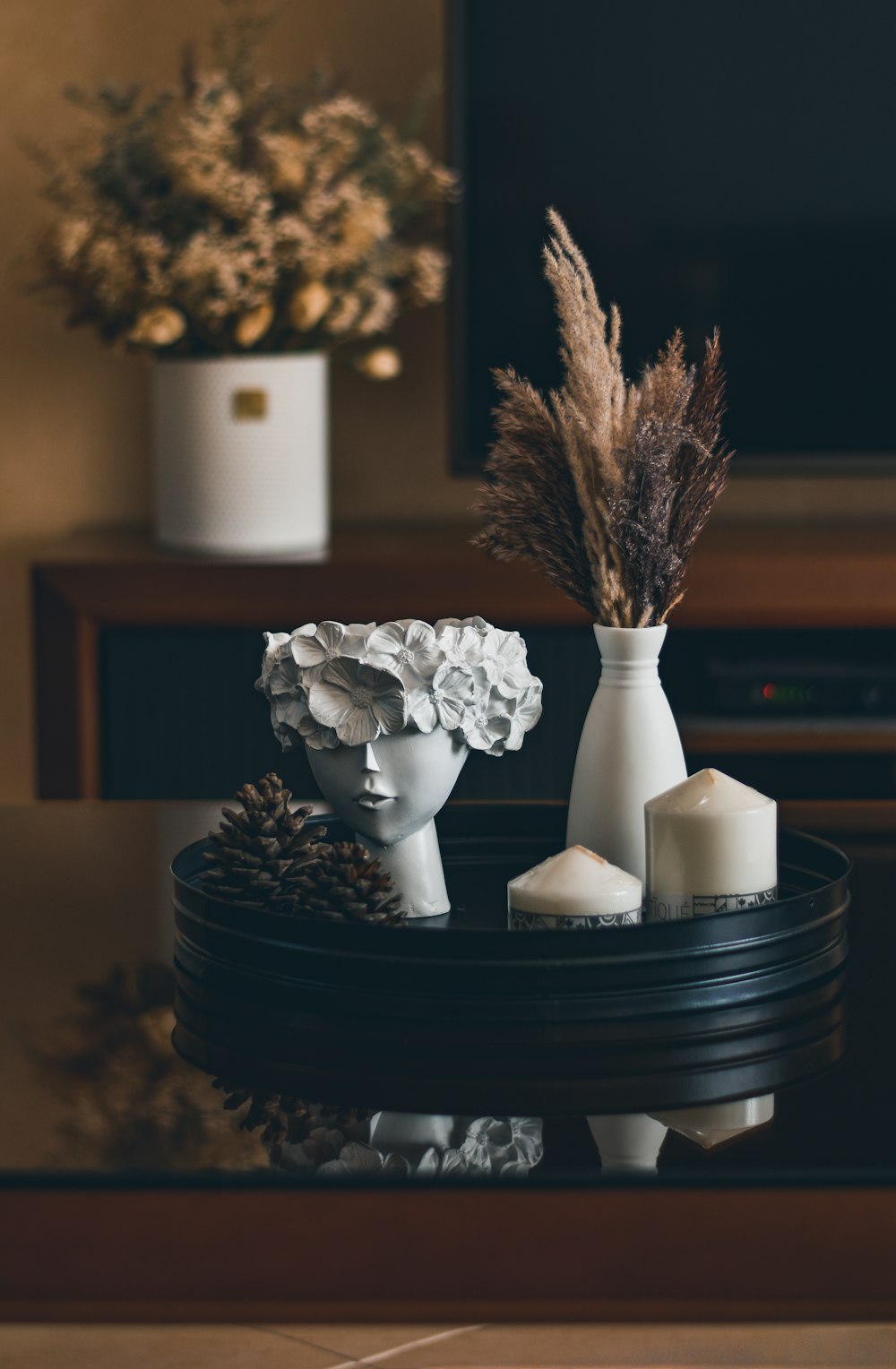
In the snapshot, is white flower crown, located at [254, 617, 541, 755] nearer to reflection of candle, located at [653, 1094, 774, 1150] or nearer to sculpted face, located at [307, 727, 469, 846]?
sculpted face, located at [307, 727, 469, 846]

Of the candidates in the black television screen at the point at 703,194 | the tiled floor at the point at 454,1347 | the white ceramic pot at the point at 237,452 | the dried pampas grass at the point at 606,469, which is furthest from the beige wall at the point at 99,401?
the dried pampas grass at the point at 606,469

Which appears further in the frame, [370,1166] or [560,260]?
[560,260]

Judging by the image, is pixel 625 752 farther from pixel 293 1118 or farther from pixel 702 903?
pixel 293 1118

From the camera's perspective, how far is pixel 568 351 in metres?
1.10

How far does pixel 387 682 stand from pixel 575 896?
18cm

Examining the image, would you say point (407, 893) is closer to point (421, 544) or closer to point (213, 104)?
point (421, 544)

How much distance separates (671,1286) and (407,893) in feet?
1.27

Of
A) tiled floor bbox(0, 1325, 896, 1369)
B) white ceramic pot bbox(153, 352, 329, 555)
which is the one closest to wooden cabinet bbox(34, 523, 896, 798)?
white ceramic pot bbox(153, 352, 329, 555)

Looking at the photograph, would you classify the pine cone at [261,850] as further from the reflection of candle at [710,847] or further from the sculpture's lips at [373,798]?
the reflection of candle at [710,847]

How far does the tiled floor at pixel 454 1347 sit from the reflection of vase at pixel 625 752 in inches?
30.3

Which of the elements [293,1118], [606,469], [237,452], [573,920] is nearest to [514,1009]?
[573,920]

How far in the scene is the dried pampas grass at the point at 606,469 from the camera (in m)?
1.05

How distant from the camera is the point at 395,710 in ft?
3.35

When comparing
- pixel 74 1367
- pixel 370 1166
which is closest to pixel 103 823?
pixel 74 1367
